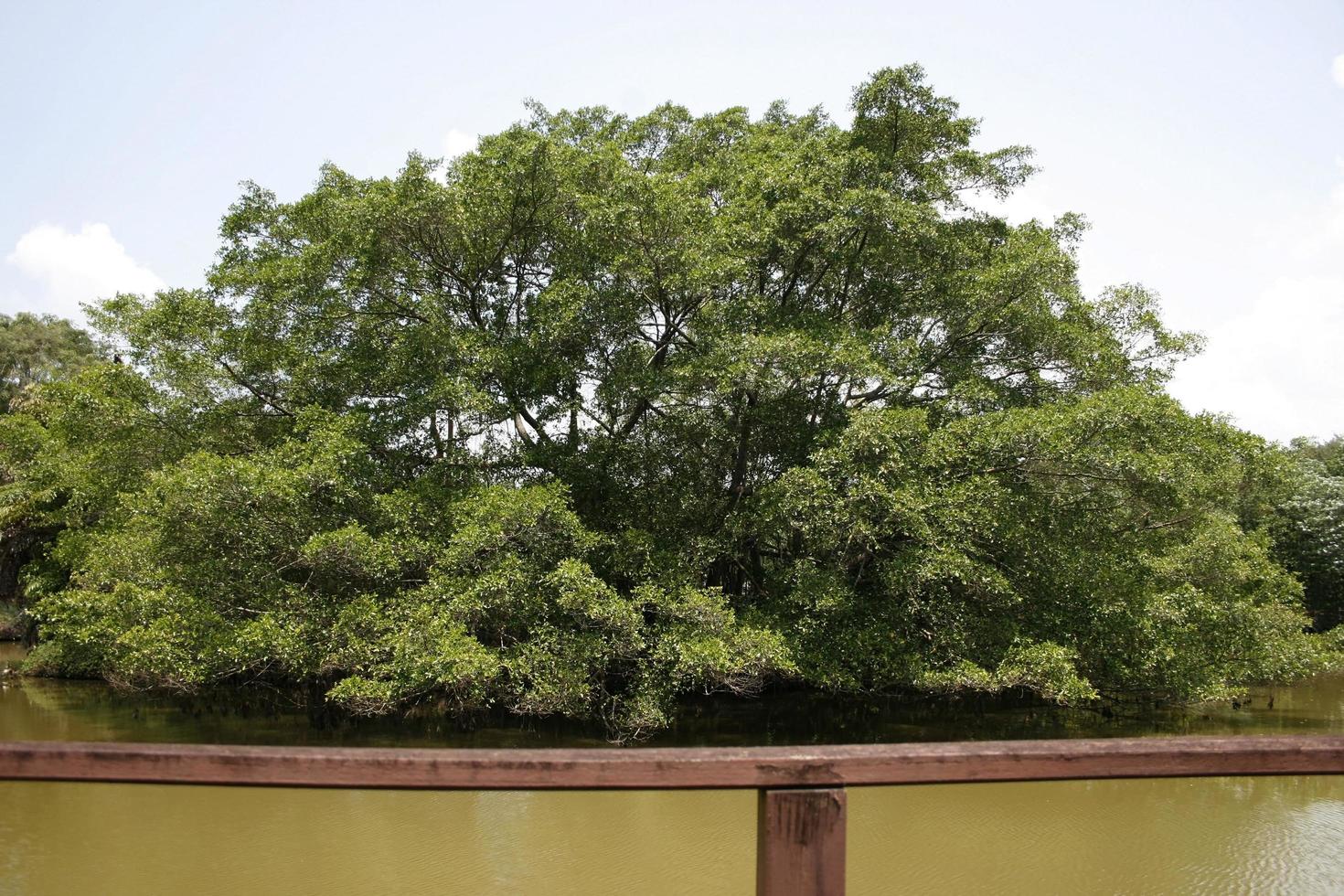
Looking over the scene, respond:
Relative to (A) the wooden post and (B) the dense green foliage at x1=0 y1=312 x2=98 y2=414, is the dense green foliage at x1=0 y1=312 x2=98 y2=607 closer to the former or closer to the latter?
(B) the dense green foliage at x1=0 y1=312 x2=98 y2=414

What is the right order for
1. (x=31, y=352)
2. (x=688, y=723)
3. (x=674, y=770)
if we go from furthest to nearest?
(x=31, y=352) < (x=688, y=723) < (x=674, y=770)

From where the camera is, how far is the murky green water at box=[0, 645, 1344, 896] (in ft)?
17.0

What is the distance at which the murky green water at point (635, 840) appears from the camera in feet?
17.0

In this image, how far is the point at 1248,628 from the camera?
372 inches

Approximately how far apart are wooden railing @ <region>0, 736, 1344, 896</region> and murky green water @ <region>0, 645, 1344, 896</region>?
12.5 feet

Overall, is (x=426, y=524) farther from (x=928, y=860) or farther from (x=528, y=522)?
(x=928, y=860)

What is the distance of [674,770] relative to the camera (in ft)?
4.03

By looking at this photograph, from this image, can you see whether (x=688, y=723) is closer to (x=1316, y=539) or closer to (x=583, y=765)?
(x=583, y=765)

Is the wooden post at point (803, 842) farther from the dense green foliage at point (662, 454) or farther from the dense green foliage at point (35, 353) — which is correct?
the dense green foliage at point (35, 353)

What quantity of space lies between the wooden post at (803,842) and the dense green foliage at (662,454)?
6396 millimetres

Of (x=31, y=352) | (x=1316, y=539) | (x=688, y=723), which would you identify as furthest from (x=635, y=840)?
(x=31, y=352)

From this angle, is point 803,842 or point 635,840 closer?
point 803,842

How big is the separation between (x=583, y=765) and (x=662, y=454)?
343 inches

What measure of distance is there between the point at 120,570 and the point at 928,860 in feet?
28.6
